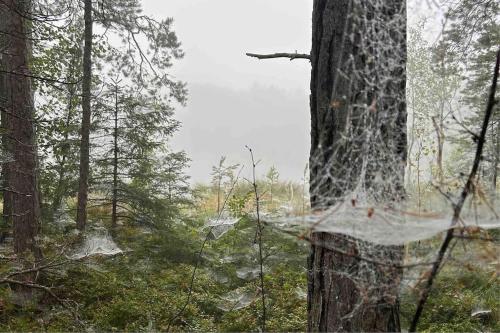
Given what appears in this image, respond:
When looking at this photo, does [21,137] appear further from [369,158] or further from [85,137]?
[369,158]

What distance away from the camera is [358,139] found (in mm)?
2289

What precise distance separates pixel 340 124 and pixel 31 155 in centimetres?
539

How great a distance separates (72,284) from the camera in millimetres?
6688

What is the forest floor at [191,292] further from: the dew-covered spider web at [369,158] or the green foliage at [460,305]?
the dew-covered spider web at [369,158]


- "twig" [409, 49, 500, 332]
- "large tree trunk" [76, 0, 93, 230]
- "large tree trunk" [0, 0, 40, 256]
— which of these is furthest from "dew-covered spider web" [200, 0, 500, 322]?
"large tree trunk" [76, 0, 93, 230]

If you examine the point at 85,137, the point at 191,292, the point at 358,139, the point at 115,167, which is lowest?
the point at 191,292

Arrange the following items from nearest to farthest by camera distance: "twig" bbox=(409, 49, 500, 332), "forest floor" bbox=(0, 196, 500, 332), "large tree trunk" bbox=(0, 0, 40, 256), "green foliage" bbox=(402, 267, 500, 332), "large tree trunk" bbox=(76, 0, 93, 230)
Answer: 1. "twig" bbox=(409, 49, 500, 332)
2. "green foliage" bbox=(402, 267, 500, 332)
3. "forest floor" bbox=(0, 196, 500, 332)
4. "large tree trunk" bbox=(0, 0, 40, 256)
5. "large tree trunk" bbox=(76, 0, 93, 230)

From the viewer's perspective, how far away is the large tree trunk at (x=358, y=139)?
227cm

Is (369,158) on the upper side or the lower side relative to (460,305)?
upper

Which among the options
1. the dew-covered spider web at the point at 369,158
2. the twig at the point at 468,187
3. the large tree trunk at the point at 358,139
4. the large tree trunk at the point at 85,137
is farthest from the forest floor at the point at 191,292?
the twig at the point at 468,187

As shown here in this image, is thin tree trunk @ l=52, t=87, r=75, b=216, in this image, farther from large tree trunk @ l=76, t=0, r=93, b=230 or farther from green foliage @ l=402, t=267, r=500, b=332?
green foliage @ l=402, t=267, r=500, b=332

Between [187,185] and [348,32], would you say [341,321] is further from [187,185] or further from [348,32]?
[187,185]

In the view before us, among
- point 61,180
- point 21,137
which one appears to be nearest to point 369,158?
point 21,137

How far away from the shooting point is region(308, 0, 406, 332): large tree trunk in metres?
2.27
